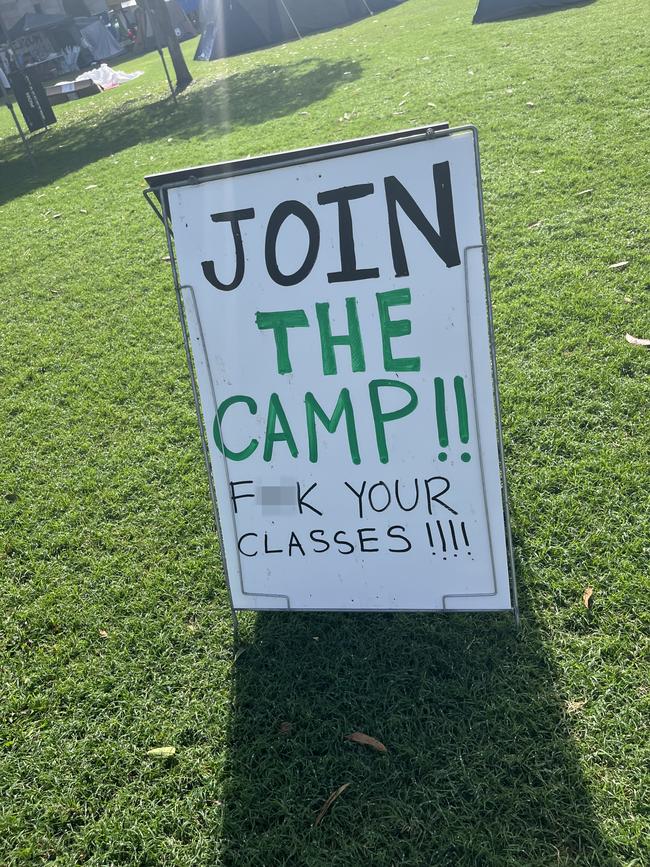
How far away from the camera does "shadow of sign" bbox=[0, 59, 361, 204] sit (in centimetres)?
919

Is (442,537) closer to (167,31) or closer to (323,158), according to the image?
(323,158)

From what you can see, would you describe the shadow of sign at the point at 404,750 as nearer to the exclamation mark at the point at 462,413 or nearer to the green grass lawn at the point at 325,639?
the green grass lawn at the point at 325,639

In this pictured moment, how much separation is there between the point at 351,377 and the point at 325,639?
0.96m

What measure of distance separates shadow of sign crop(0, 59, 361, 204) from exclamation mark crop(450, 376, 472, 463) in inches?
289

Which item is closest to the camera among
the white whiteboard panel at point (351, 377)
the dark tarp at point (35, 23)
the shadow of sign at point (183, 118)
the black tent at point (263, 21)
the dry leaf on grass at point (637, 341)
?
the white whiteboard panel at point (351, 377)

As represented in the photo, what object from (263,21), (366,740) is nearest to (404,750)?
(366,740)

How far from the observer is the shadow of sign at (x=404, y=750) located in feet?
5.73

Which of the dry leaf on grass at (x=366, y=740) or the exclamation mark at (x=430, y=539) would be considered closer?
the dry leaf on grass at (x=366, y=740)

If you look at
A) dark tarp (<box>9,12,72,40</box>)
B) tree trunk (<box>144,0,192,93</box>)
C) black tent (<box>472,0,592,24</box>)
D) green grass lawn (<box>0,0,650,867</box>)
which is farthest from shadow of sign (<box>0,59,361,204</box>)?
dark tarp (<box>9,12,72,40</box>)

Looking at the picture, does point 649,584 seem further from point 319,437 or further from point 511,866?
point 319,437

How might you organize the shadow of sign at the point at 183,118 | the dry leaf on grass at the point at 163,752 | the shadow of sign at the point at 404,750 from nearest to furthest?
1. the shadow of sign at the point at 404,750
2. the dry leaf on grass at the point at 163,752
3. the shadow of sign at the point at 183,118

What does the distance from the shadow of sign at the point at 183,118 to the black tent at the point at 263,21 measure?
3.92m

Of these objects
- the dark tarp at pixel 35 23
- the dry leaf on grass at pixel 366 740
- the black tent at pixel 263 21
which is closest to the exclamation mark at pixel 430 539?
the dry leaf on grass at pixel 366 740

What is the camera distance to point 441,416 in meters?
2.00
